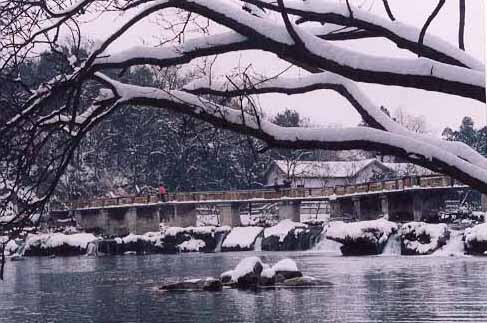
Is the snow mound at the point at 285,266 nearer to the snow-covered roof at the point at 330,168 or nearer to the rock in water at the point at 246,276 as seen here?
the rock in water at the point at 246,276

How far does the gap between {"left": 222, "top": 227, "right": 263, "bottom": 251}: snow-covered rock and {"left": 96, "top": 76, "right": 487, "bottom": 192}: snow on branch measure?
3129cm

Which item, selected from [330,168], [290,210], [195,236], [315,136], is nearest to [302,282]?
[315,136]

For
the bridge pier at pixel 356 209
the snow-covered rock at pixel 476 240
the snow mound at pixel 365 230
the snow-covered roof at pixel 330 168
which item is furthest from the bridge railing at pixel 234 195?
the snow-covered rock at pixel 476 240

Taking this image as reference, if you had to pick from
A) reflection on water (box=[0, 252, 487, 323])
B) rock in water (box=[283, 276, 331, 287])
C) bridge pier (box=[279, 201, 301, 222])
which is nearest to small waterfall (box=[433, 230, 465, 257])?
reflection on water (box=[0, 252, 487, 323])

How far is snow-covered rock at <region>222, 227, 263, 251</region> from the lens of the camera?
117 ft

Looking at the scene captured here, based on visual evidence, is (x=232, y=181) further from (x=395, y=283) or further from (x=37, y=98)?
(x=37, y=98)

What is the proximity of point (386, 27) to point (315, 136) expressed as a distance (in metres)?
0.67

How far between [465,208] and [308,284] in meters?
10.1

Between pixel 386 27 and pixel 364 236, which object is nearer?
pixel 386 27

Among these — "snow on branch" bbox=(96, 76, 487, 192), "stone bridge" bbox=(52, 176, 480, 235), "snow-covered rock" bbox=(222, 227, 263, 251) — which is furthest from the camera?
"snow-covered rock" bbox=(222, 227, 263, 251)

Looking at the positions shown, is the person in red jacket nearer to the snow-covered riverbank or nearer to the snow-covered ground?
the snow-covered riverbank

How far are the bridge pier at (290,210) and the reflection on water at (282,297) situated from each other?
17260 millimetres

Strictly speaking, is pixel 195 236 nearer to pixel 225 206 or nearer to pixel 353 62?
pixel 225 206

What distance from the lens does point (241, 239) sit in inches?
1412
